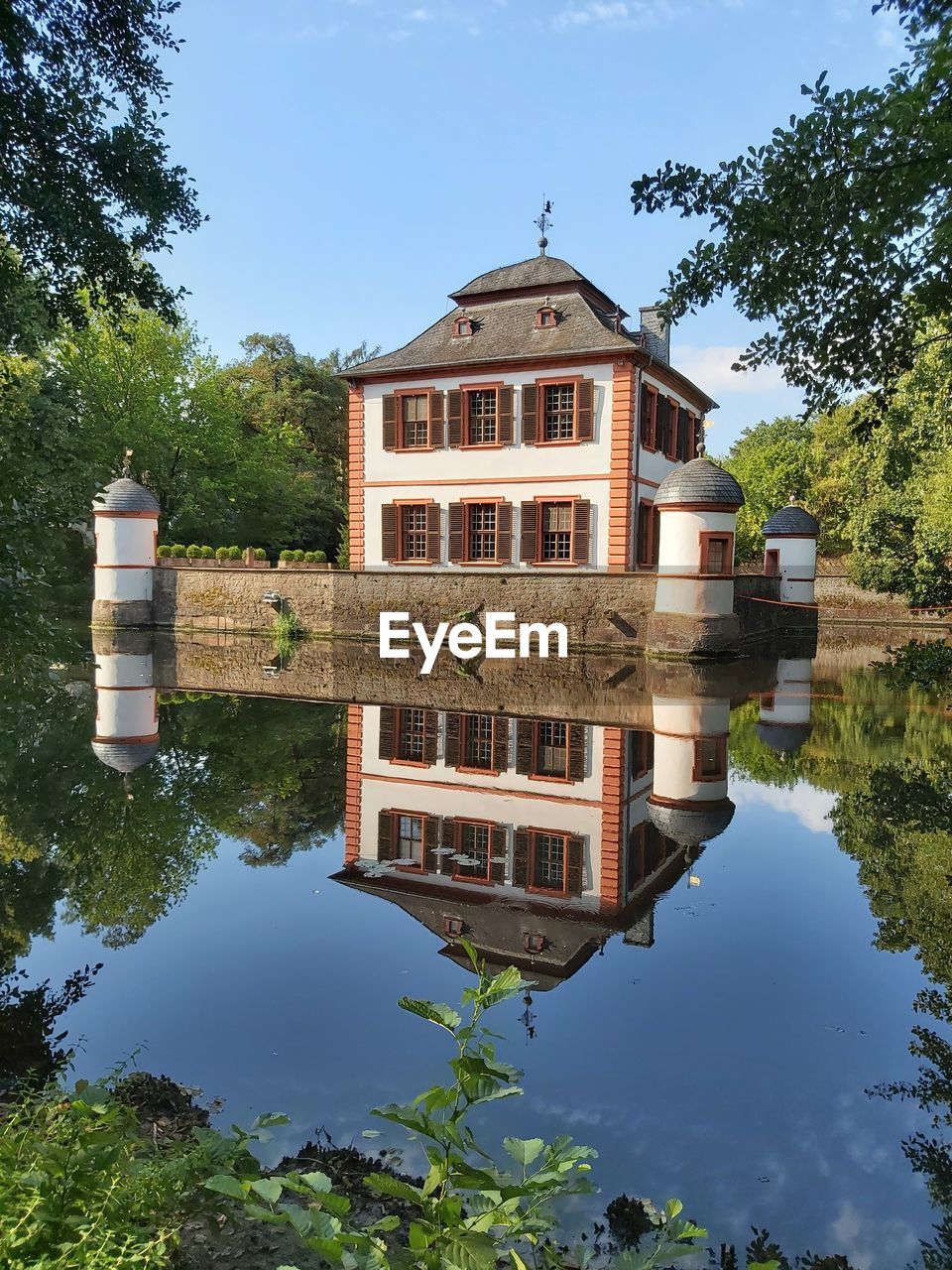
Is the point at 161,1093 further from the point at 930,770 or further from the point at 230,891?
the point at 930,770

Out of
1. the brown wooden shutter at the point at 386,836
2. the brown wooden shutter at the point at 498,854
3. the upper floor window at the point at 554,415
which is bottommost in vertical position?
the brown wooden shutter at the point at 386,836

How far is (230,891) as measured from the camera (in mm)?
5938

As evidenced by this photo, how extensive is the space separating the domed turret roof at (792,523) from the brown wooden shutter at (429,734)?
67.1 ft

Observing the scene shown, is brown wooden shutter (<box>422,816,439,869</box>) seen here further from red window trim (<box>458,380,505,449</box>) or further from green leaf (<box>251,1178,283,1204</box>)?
red window trim (<box>458,380,505,449</box>)

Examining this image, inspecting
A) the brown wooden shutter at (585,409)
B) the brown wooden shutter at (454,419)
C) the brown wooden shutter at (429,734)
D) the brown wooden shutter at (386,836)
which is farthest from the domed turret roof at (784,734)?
the brown wooden shutter at (454,419)

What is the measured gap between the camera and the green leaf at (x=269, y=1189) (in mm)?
2068

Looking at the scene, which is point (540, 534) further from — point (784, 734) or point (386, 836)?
point (386, 836)

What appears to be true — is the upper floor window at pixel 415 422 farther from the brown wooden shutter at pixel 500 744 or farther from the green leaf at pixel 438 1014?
the green leaf at pixel 438 1014

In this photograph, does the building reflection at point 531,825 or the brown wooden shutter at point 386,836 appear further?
the brown wooden shutter at point 386,836

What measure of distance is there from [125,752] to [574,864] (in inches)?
229

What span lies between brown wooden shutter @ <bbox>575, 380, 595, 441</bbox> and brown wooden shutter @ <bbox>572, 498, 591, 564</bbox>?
168 cm

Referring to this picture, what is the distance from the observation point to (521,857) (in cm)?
663

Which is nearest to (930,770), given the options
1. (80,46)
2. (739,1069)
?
(739,1069)

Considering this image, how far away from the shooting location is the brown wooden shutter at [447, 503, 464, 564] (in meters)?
24.9
